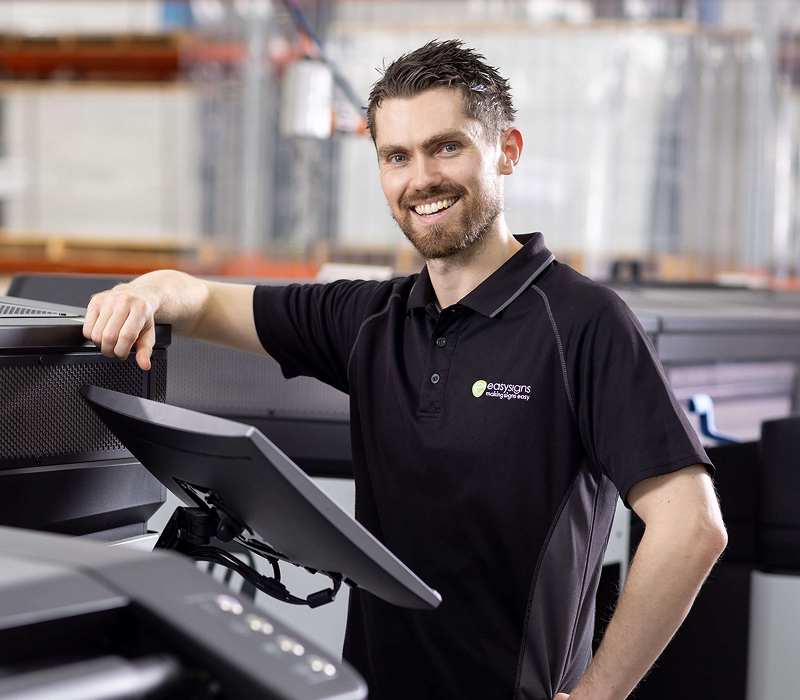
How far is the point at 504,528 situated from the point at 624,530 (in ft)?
2.15

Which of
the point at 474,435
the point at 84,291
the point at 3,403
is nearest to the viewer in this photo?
the point at 3,403

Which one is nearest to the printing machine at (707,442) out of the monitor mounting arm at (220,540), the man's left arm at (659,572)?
the man's left arm at (659,572)

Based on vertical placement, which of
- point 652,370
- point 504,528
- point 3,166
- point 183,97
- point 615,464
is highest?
point 183,97

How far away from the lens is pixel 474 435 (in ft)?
3.66

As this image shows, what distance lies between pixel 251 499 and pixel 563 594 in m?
0.53

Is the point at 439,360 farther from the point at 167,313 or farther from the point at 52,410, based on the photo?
the point at 52,410

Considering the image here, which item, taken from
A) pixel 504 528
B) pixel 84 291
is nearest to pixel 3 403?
pixel 504 528

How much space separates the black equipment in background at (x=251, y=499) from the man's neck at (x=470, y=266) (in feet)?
1.61

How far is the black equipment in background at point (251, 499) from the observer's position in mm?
646

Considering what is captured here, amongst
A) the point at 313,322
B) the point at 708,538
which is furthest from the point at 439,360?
the point at 708,538

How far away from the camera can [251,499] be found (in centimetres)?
73

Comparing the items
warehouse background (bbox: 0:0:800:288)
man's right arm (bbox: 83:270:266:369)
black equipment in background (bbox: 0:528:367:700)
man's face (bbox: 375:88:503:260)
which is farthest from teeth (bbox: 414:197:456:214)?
warehouse background (bbox: 0:0:800:288)

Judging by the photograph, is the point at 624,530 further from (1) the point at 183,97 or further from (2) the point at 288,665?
(1) the point at 183,97

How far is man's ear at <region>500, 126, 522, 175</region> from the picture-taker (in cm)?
125
